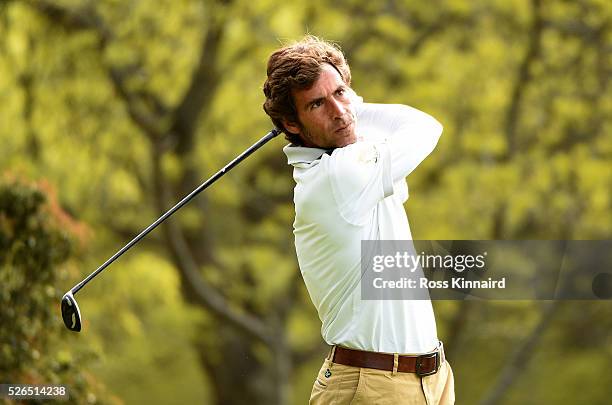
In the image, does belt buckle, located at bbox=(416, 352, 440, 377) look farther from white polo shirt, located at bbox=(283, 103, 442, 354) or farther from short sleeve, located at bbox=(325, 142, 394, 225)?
short sleeve, located at bbox=(325, 142, 394, 225)

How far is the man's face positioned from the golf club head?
1.29m

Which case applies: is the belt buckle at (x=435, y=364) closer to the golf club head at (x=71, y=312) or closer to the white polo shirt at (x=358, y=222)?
the white polo shirt at (x=358, y=222)

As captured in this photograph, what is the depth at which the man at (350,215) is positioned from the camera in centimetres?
253

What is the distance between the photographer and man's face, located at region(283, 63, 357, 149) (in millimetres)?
2627

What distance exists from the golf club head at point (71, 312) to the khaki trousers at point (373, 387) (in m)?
1.20

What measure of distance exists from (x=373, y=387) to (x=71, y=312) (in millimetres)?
1524

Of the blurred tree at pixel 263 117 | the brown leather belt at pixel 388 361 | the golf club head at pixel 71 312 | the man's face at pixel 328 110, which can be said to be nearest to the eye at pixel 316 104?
the man's face at pixel 328 110

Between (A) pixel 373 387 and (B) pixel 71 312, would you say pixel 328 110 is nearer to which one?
(A) pixel 373 387

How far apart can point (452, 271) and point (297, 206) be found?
1.78 metres

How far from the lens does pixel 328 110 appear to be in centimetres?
262

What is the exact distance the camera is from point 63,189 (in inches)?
373

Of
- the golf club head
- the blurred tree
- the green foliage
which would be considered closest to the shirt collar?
the golf club head

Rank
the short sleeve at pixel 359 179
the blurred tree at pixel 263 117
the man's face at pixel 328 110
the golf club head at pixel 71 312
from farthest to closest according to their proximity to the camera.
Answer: the blurred tree at pixel 263 117, the golf club head at pixel 71 312, the man's face at pixel 328 110, the short sleeve at pixel 359 179

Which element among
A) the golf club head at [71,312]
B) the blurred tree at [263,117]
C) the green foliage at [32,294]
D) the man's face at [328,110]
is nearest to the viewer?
the man's face at [328,110]
